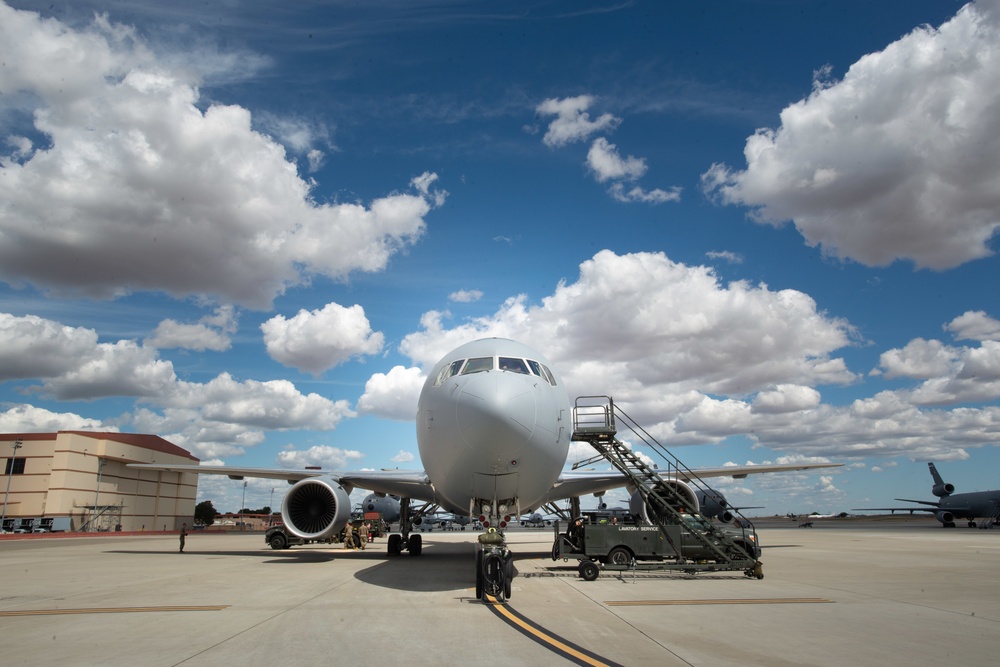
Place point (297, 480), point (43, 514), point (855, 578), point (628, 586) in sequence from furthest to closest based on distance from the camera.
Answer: point (43, 514), point (297, 480), point (855, 578), point (628, 586)

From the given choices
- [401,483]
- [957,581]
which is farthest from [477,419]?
[957,581]

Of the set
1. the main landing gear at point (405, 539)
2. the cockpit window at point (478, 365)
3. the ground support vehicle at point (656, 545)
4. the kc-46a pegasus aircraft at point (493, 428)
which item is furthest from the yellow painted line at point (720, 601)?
the main landing gear at point (405, 539)

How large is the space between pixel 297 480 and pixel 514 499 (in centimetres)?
1073

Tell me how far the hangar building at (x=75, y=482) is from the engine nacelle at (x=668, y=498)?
1899 inches

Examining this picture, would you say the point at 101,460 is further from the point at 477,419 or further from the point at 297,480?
the point at 477,419

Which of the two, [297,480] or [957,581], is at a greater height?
[297,480]

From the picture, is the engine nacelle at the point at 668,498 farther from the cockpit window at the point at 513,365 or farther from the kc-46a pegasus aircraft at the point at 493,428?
the cockpit window at the point at 513,365

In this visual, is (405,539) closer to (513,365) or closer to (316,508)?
(316,508)

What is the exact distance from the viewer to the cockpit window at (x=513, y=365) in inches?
416

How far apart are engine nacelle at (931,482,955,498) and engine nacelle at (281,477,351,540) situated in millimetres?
65669

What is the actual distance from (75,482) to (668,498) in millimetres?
52993

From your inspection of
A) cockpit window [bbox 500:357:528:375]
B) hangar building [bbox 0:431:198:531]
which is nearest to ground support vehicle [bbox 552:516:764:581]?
cockpit window [bbox 500:357:528:375]

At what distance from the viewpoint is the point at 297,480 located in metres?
19.0

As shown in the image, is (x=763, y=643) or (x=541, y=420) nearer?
(x=763, y=643)
